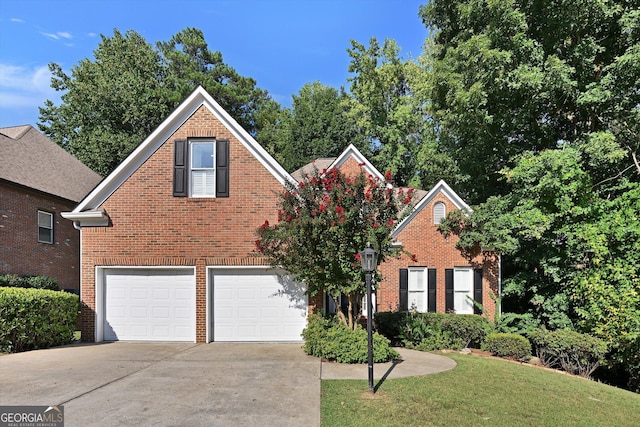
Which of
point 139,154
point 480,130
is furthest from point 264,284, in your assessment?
point 480,130

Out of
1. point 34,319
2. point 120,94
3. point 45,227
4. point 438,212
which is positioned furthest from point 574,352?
point 120,94

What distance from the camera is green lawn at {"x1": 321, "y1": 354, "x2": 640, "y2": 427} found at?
5785 millimetres

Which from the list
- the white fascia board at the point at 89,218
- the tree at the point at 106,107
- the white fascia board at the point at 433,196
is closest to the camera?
the white fascia board at the point at 89,218

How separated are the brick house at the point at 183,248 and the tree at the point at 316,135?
62.3 ft

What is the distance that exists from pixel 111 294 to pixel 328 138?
2215 cm

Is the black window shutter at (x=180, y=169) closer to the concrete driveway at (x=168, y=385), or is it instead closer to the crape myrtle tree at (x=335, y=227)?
the crape myrtle tree at (x=335, y=227)

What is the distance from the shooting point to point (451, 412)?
605cm

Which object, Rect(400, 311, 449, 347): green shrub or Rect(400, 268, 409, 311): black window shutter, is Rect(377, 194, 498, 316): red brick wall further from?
Rect(400, 311, 449, 347): green shrub

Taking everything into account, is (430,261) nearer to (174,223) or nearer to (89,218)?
(174,223)

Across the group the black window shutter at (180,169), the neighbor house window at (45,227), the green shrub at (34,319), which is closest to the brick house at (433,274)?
the black window shutter at (180,169)

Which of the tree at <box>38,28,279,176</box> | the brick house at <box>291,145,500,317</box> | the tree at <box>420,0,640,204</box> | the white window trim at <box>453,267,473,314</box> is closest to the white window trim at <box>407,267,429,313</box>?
the brick house at <box>291,145,500,317</box>

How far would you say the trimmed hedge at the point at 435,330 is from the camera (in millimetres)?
12383

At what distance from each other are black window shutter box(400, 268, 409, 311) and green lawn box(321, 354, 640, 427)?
20.4 feet

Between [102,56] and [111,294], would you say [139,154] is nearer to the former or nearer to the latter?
[111,294]
